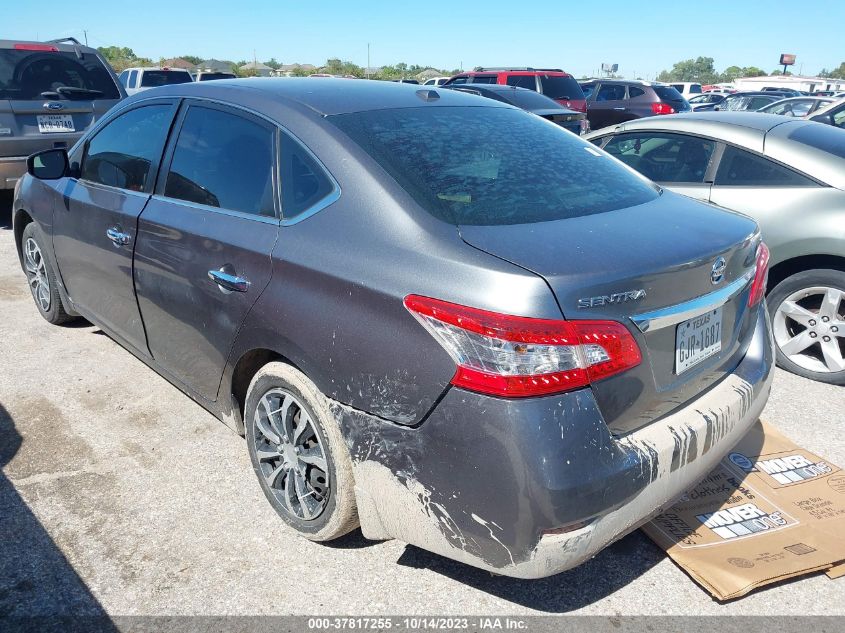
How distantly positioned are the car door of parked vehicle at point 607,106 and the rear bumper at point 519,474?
1573 centimetres

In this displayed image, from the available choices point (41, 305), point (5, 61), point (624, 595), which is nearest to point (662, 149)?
point (624, 595)

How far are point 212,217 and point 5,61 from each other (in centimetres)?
603

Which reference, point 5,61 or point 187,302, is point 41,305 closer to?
point 187,302

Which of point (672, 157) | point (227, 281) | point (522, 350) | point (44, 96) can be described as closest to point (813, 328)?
point (672, 157)

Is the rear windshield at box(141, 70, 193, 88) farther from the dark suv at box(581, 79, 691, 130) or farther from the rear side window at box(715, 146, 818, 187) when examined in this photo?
the rear side window at box(715, 146, 818, 187)

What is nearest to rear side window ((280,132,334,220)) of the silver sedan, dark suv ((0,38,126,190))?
the silver sedan

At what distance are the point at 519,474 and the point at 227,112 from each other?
2.04 metres

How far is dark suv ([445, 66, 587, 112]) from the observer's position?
595 inches

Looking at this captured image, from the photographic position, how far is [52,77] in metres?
7.55

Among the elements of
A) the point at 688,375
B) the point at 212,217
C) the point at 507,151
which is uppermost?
the point at 507,151

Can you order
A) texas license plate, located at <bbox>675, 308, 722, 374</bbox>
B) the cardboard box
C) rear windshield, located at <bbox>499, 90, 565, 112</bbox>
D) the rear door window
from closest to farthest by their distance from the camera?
1. texas license plate, located at <bbox>675, 308, 722, 374</bbox>
2. the cardboard box
3. the rear door window
4. rear windshield, located at <bbox>499, 90, 565, 112</bbox>

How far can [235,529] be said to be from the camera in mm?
2805

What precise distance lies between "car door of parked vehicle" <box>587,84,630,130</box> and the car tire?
14260 mm

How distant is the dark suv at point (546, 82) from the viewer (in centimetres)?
1512
